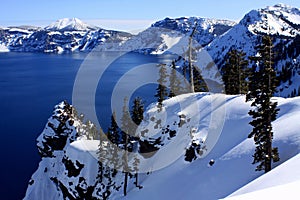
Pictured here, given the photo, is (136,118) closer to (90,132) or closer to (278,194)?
(90,132)

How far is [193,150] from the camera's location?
3722 cm

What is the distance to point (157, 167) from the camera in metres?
42.2

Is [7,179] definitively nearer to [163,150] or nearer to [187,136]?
[163,150]

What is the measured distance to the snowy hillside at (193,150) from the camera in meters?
28.2

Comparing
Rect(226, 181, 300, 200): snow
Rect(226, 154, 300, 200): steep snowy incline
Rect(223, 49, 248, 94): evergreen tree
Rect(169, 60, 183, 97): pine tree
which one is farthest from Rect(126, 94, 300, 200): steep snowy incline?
Rect(169, 60, 183, 97): pine tree

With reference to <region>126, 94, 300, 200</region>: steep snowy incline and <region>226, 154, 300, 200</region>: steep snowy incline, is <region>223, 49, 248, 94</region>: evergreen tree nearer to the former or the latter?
<region>126, 94, 300, 200</region>: steep snowy incline

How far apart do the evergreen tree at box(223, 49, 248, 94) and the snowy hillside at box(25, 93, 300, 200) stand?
9874 mm

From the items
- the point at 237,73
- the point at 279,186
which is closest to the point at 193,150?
the point at 237,73

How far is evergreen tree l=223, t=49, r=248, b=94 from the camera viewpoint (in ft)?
178

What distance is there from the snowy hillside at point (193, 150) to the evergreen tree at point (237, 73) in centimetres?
987

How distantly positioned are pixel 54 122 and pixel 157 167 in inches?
1417

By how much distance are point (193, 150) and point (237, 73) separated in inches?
890

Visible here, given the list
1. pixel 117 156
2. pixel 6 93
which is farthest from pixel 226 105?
pixel 6 93

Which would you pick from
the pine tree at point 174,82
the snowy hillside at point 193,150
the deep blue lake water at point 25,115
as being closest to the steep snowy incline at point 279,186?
the snowy hillside at point 193,150
